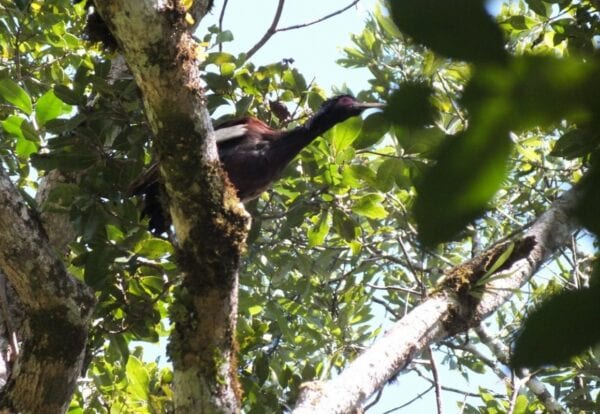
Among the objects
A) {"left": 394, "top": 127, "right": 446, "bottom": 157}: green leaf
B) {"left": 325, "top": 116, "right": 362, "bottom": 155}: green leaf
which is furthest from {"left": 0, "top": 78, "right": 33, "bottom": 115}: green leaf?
{"left": 394, "top": 127, "right": 446, "bottom": 157}: green leaf

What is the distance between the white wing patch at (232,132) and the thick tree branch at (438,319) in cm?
123

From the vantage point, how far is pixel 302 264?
12.4ft

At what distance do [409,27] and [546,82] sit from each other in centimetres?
8

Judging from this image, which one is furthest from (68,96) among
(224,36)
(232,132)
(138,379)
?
(138,379)

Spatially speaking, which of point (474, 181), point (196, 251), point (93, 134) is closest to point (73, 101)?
point (93, 134)

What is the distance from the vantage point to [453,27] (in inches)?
16.5

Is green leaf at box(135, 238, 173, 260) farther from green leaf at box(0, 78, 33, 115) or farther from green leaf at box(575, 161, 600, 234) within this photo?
green leaf at box(575, 161, 600, 234)

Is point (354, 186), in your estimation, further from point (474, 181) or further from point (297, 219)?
point (474, 181)

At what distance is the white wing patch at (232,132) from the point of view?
362 cm

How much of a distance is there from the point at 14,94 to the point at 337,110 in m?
1.43

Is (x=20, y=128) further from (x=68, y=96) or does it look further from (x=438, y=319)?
(x=438, y=319)

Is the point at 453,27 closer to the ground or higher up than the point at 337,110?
closer to the ground

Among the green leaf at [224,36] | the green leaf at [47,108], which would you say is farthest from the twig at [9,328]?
the green leaf at [224,36]

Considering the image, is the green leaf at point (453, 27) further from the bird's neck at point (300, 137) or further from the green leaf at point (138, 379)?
the bird's neck at point (300, 137)
